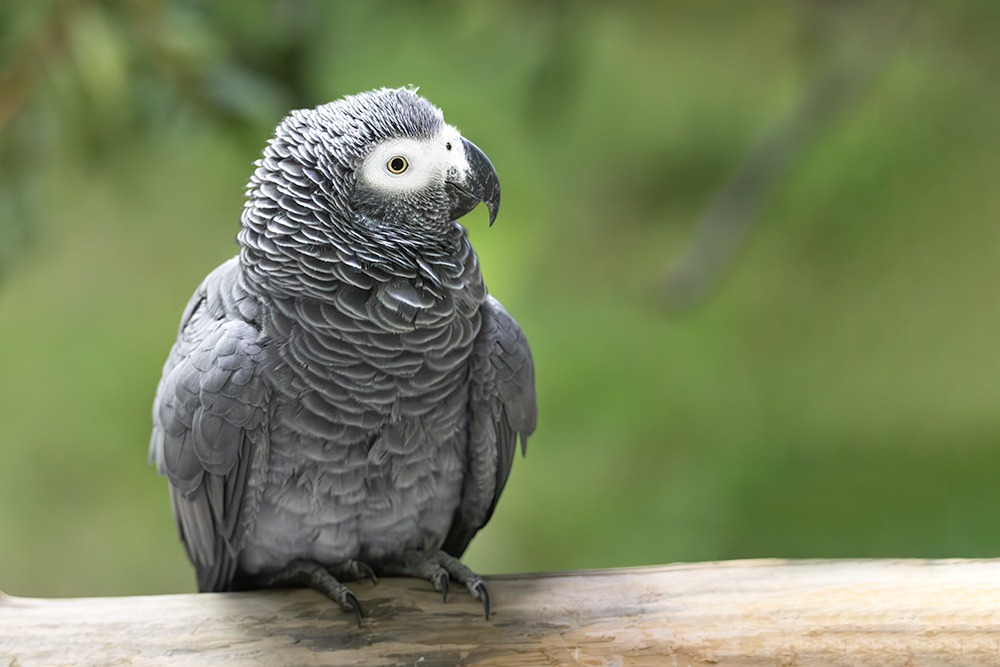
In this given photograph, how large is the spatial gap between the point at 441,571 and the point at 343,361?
1.25 feet

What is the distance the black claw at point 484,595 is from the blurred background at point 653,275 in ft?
3.82

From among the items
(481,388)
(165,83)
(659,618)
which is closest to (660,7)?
(165,83)

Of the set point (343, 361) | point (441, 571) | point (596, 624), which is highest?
point (343, 361)

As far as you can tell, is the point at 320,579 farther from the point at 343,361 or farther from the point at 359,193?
the point at 359,193

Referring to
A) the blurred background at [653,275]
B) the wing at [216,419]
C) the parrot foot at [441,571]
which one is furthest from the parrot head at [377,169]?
the blurred background at [653,275]

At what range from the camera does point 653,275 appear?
2.60m

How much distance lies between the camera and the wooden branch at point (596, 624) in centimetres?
117

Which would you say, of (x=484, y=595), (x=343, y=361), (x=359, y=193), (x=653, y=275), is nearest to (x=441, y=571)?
(x=484, y=595)

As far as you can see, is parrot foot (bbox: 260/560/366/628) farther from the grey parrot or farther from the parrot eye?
the parrot eye

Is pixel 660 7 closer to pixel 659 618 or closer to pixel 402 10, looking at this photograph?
pixel 402 10

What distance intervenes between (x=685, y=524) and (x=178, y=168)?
1.82 metres

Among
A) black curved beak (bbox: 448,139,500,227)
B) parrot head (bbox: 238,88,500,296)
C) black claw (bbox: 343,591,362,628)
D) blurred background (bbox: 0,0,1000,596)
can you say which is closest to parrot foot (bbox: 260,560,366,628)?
black claw (bbox: 343,591,362,628)

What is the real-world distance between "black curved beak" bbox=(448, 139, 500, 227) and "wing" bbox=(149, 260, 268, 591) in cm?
34

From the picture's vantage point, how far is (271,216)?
3.87ft
